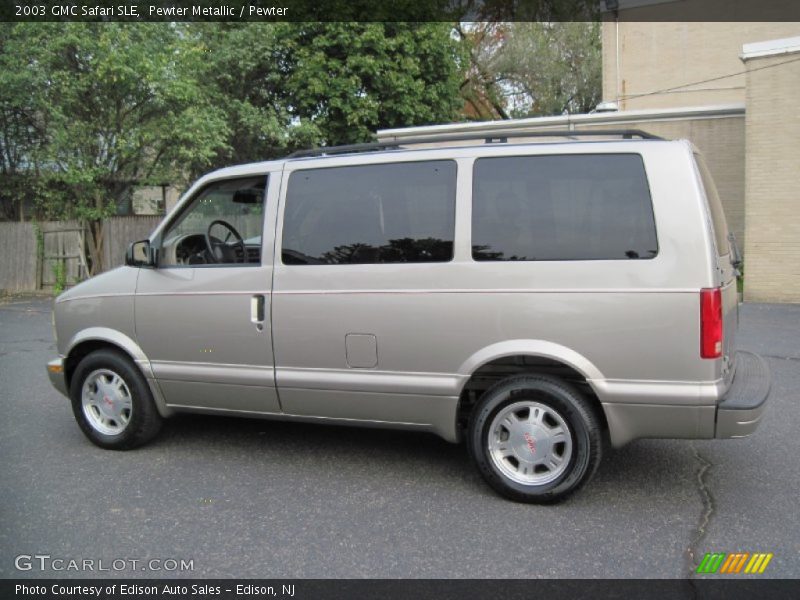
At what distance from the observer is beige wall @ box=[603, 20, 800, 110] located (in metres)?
18.9

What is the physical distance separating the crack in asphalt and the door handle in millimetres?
2821

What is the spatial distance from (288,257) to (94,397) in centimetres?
192

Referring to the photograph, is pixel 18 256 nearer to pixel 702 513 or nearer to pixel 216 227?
pixel 216 227

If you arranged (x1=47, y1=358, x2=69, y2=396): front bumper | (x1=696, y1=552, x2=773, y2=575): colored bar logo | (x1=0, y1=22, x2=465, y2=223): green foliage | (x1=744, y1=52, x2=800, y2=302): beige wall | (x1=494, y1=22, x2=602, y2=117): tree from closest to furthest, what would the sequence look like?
(x1=696, y1=552, x2=773, y2=575): colored bar logo → (x1=47, y1=358, x2=69, y2=396): front bumper → (x1=744, y1=52, x2=800, y2=302): beige wall → (x1=0, y1=22, x2=465, y2=223): green foliage → (x1=494, y1=22, x2=602, y2=117): tree

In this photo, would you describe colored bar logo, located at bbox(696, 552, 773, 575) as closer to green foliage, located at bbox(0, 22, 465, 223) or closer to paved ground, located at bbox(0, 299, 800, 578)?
paved ground, located at bbox(0, 299, 800, 578)

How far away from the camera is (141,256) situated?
16.6ft

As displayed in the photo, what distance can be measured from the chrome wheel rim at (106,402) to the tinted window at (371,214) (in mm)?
1683

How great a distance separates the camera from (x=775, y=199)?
12.5 metres

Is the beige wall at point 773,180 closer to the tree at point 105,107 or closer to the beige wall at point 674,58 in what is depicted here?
the beige wall at point 674,58

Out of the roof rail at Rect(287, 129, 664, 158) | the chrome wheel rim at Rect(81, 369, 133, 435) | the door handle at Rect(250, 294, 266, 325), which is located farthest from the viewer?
the chrome wheel rim at Rect(81, 369, 133, 435)

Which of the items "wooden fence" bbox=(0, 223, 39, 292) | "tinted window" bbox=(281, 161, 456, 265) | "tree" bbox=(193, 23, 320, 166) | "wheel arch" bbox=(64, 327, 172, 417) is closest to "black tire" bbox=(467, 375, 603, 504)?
"tinted window" bbox=(281, 161, 456, 265)

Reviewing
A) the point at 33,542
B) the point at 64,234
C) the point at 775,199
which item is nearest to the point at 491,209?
the point at 33,542

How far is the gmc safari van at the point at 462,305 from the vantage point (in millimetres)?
3832

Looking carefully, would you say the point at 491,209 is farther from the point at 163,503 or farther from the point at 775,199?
the point at 775,199
